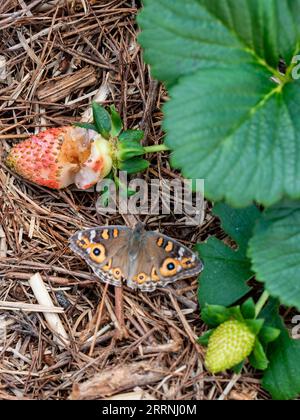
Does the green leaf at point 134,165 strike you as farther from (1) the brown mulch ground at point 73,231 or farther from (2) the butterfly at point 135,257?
(2) the butterfly at point 135,257

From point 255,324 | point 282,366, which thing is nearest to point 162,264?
point 255,324

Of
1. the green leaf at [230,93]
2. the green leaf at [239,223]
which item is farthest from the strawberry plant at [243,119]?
the green leaf at [239,223]

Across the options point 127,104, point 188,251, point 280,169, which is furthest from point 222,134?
point 127,104

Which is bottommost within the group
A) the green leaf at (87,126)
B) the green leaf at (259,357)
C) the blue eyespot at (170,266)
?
the green leaf at (259,357)

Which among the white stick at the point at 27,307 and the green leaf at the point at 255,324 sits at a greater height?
the green leaf at the point at 255,324

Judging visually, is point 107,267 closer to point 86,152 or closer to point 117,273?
point 117,273

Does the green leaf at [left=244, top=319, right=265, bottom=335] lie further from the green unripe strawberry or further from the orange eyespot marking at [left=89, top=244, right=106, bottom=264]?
the orange eyespot marking at [left=89, top=244, right=106, bottom=264]
